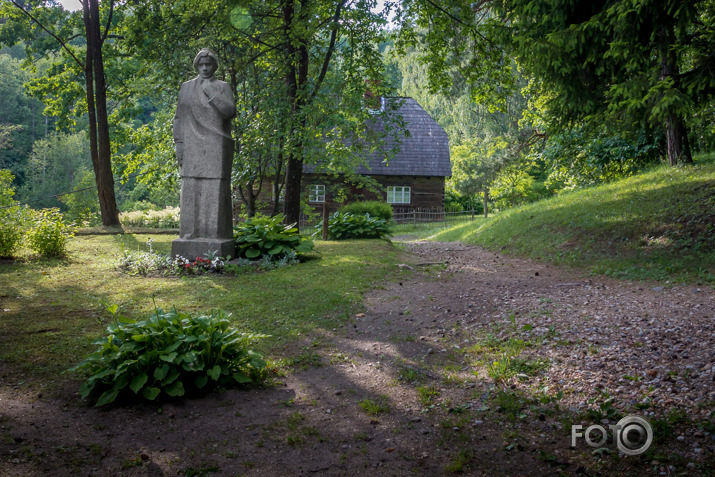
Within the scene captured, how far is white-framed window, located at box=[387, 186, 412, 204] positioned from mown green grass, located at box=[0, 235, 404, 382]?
Answer: 20643 millimetres

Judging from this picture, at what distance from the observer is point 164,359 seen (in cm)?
379

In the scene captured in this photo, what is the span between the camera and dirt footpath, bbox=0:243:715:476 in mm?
3096

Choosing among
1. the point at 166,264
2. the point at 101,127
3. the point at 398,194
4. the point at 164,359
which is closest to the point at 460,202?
the point at 398,194

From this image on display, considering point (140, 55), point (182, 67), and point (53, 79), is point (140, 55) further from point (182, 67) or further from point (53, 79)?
point (53, 79)

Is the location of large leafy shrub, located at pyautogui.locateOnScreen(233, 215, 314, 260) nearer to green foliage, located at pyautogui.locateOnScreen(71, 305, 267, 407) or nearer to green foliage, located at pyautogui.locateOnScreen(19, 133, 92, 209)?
green foliage, located at pyautogui.locateOnScreen(71, 305, 267, 407)

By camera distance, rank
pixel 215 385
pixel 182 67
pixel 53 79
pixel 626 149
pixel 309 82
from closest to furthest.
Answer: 1. pixel 215 385
2. pixel 309 82
3. pixel 182 67
4. pixel 626 149
5. pixel 53 79

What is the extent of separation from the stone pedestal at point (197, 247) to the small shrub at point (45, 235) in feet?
7.38

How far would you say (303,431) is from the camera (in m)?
3.58

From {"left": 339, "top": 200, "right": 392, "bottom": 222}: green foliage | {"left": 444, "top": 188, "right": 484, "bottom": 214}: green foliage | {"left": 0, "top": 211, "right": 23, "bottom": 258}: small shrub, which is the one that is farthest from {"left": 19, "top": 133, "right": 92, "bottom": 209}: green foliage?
{"left": 0, "top": 211, "right": 23, "bottom": 258}: small shrub

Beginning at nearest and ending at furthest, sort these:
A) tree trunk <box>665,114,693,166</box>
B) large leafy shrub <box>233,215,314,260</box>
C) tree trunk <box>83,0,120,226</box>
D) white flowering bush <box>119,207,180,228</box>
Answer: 1. large leafy shrub <box>233,215,314,260</box>
2. tree trunk <box>665,114,693,166</box>
3. tree trunk <box>83,0,120,226</box>
4. white flowering bush <box>119,207,180,228</box>

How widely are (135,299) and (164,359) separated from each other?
3.50 meters

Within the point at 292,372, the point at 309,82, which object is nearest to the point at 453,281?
the point at 292,372

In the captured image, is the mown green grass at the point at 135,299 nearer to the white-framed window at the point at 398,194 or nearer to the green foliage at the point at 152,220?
the green foliage at the point at 152,220

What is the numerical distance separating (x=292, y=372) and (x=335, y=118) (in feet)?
28.4
